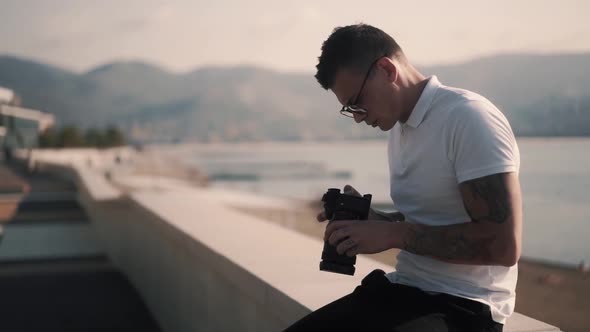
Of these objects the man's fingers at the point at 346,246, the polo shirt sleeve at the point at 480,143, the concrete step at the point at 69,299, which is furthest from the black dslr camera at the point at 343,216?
the concrete step at the point at 69,299

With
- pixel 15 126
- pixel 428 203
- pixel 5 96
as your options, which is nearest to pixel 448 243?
pixel 428 203

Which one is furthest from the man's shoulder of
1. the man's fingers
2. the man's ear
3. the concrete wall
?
the concrete wall

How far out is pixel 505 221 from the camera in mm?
1546

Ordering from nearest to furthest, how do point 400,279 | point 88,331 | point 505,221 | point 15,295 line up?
1. point 505,221
2. point 400,279
3. point 88,331
4. point 15,295

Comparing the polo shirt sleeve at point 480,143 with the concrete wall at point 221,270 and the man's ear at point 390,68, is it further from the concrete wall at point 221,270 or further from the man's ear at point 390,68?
the concrete wall at point 221,270

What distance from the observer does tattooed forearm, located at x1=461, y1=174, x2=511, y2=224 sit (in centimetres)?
152

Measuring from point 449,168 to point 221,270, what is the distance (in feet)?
5.29

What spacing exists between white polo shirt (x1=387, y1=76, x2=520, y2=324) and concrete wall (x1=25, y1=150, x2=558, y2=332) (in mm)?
236

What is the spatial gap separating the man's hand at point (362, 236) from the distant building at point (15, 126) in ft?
221

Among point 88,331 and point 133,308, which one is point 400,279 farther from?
point 133,308

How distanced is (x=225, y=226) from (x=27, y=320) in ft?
6.01

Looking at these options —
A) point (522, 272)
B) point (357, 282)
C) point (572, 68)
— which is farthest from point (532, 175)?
point (357, 282)

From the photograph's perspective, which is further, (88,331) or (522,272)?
(522,272)

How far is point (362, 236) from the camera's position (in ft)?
Answer: 5.68
